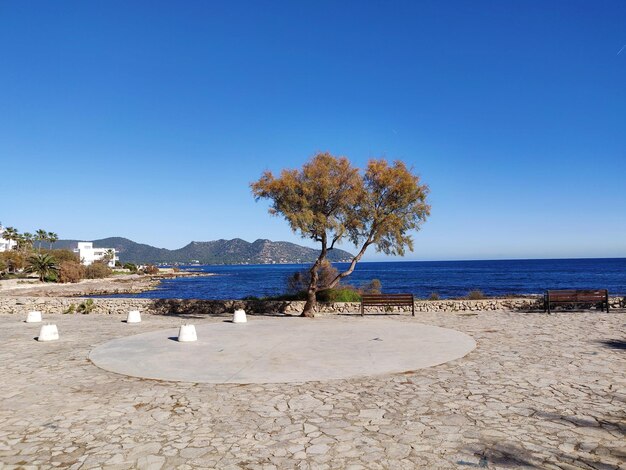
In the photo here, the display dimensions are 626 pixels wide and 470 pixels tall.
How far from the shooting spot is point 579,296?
18.1 metres

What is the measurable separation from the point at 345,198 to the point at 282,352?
26.4 ft

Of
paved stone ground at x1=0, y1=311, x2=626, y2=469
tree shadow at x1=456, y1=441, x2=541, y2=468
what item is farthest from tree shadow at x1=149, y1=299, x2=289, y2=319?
tree shadow at x1=456, y1=441, x2=541, y2=468

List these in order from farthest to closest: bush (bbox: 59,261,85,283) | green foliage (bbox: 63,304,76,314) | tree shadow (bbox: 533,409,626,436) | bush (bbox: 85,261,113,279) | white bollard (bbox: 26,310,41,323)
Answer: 1. bush (bbox: 85,261,113,279)
2. bush (bbox: 59,261,85,283)
3. green foliage (bbox: 63,304,76,314)
4. white bollard (bbox: 26,310,41,323)
5. tree shadow (bbox: 533,409,626,436)

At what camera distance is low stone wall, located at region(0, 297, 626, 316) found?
19.4 m

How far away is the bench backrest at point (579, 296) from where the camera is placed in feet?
58.7

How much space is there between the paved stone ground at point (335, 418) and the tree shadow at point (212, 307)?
10243 mm

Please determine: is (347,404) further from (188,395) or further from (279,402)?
(188,395)

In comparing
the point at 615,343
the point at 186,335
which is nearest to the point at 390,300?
the point at 615,343

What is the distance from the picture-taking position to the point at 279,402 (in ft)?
22.1

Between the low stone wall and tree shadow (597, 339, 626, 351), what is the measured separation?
8144 mm

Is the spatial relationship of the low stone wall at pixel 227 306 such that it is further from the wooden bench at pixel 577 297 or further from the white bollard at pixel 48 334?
the white bollard at pixel 48 334

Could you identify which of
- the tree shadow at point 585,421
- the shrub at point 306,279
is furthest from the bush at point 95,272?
the tree shadow at point 585,421

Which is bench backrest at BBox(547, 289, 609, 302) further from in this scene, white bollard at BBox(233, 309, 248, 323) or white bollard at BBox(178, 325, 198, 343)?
white bollard at BBox(178, 325, 198, 343)

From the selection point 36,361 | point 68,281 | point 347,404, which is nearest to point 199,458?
point 347,404
